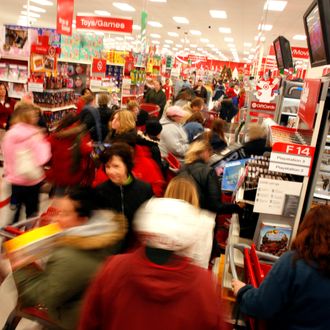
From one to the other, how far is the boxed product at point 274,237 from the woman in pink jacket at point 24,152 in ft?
7.70

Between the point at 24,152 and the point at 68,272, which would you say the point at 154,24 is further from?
the point at 68,272

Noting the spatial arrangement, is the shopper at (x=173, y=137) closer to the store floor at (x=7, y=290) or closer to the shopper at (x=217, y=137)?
the shopper at (x=217, y=137)

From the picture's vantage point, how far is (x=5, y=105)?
23.7ft

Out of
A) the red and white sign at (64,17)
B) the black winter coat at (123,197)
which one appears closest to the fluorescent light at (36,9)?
the red and white sign at (64,17)

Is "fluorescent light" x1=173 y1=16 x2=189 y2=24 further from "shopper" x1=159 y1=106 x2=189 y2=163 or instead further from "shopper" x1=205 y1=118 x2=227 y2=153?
"shopper" x1=159 y1=106 x2=189 y2=163

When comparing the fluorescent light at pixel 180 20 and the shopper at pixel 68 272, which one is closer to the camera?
the shopper at pixel 68 272

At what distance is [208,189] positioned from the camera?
3645 mm

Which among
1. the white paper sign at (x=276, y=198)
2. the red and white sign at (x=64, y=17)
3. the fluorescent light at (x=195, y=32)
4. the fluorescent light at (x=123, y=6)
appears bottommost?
the white paper sign at (x=276, y=198)

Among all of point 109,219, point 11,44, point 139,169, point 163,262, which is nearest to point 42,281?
point 109,219

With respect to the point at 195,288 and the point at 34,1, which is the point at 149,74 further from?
the point at 195,288

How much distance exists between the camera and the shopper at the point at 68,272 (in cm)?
190

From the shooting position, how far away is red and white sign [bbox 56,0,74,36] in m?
9.29

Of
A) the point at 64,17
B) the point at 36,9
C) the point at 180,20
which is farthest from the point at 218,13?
the point at 36,9

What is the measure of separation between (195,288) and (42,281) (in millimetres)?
941
